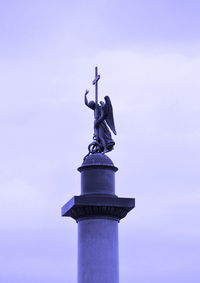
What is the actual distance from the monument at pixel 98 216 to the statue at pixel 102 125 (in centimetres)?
69

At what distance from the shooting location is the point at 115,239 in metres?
23.0

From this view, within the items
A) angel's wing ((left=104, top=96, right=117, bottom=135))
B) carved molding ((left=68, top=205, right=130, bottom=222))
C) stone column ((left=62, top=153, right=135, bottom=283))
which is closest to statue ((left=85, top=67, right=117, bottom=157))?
angel's wing ((left=104, top=96, right=117, bottom=135))

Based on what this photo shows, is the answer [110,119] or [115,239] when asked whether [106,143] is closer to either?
[110,119]

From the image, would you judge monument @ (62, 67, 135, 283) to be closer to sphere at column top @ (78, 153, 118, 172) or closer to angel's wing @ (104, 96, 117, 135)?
sphere at column top @ (78, 153, 118, 172)

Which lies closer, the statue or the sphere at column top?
the sphere at column top

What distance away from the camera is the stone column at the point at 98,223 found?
22.5 meters

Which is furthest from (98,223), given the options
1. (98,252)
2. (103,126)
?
(103,126)

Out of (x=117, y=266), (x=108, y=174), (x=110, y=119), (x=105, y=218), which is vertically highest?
(x=110, y=119)

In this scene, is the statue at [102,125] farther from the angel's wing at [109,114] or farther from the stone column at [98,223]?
the stone column at [98,223]

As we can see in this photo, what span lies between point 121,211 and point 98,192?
982 millimetres

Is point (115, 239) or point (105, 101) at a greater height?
point (105, 101)

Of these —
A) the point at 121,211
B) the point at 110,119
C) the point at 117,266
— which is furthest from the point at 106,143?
the point at 117,266

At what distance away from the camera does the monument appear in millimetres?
22516

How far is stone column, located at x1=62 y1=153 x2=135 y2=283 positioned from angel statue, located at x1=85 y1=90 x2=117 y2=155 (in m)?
1.21
